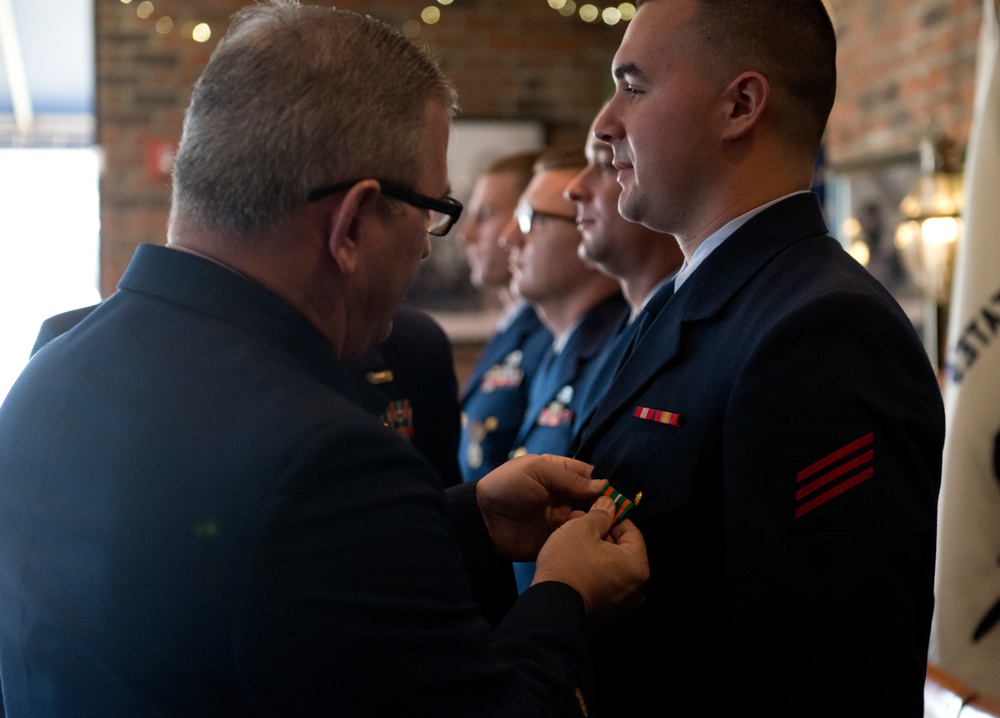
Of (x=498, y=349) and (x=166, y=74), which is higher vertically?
(x=166, y=74)

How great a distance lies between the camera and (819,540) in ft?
3.52

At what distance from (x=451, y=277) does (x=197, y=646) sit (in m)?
4.17

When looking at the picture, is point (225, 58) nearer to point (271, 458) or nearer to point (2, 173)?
point (271, 458)

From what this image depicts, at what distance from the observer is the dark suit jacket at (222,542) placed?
0.82 m

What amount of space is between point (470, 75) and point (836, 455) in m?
4.14

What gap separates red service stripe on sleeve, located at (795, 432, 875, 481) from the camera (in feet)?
3.51

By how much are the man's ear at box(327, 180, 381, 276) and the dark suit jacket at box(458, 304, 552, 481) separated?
173 centimetres

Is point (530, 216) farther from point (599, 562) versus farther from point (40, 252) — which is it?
point (40, 252)

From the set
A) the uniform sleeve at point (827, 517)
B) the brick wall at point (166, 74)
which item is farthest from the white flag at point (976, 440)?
the brick wall at point (166, 74)

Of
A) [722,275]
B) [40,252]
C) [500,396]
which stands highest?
[722,275]

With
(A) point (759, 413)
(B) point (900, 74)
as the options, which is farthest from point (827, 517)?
(B) point (900, 74)

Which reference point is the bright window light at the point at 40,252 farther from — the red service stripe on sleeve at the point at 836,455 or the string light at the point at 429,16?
the red service stripe on sleeve at the point at 836,455

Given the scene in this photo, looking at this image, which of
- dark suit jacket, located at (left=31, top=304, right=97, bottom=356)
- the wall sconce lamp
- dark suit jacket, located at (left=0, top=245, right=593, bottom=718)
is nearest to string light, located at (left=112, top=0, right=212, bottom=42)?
the wall sconce lamp

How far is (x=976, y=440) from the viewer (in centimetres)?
218
